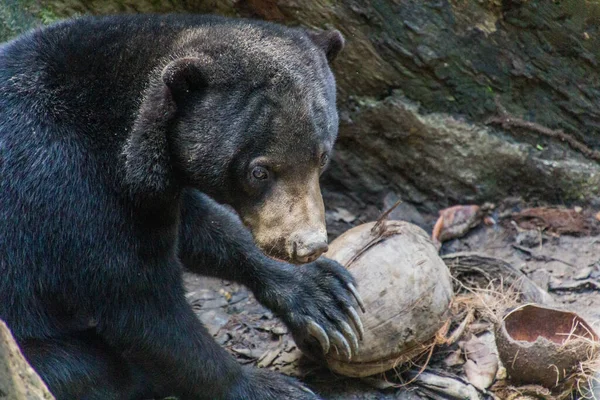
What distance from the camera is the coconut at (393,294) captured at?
5.37 m

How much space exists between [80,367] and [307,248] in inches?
68.7

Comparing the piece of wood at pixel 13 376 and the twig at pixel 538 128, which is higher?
the piece of wood at pixel 13 376

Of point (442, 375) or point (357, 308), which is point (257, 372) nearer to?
point (357, 308)

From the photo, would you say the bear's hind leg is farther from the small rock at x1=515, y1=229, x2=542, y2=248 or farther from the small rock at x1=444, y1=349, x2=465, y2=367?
the small rock at x1=515, y1=229, x2=542, y2=248

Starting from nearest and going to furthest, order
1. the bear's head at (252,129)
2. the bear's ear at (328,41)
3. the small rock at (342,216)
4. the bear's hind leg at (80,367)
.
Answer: the bear's head at (252,129), the bear's hind leg at (80,367), the bear's ear at (328,41), the small rock at (342,216)

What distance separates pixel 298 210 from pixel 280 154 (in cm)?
33

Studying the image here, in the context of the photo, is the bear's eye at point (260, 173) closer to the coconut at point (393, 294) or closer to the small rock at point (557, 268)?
the coconut at point (393, 294)

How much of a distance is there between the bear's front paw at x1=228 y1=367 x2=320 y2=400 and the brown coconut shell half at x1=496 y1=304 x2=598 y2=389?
1.37 metres

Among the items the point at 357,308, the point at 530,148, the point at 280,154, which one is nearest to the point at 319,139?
the point at 280,154

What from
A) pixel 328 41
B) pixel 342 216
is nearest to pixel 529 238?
pixel 342 216

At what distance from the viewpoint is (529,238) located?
731 centimetres

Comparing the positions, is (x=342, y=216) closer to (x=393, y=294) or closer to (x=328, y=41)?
(x=393, y=294)

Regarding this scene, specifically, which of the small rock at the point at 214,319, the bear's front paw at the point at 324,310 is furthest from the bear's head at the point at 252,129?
the small rock at the point at 214,319

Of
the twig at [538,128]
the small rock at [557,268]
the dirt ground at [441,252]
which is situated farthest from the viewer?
the twig at [538,128]
